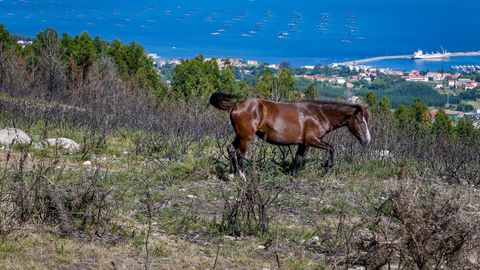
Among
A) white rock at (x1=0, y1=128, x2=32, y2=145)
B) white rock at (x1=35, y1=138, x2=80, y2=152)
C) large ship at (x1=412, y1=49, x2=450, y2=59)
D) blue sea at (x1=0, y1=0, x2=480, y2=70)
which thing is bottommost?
white rock at (x1=35, y1=138, x2=80, y2=152)

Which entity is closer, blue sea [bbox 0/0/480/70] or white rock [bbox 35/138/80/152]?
white rock [bbox 35/138/80/152]

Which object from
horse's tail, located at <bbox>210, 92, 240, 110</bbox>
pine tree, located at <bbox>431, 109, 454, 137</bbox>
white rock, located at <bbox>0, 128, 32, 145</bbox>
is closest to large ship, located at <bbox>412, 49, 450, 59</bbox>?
pine tree, located at <bbox>431, 109, 454, 137</bbox>

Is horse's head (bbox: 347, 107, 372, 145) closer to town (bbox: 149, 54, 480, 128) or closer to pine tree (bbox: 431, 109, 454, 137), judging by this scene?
pine tree (bbox: 431, 109, 454, 137)

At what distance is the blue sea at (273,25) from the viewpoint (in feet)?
213

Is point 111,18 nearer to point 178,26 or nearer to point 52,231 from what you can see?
point 178,26

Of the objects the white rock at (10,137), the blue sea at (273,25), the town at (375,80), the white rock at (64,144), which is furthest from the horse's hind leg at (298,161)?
the blue sea at (273,25)

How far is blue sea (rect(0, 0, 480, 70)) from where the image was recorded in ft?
213

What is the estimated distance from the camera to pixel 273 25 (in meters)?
78.4

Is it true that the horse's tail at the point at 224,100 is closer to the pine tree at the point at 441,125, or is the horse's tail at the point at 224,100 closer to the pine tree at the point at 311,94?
the pine tree at the point at 311,94

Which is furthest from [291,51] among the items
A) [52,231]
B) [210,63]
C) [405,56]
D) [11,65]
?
[52,231]

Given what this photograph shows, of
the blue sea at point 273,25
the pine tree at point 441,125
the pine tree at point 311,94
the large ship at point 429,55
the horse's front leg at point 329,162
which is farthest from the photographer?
the blue sea at point 273,25

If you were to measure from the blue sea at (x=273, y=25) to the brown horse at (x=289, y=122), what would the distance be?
4679 centimetres

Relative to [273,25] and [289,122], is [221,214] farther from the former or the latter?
[273,25]

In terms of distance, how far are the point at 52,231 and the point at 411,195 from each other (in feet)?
10.5
